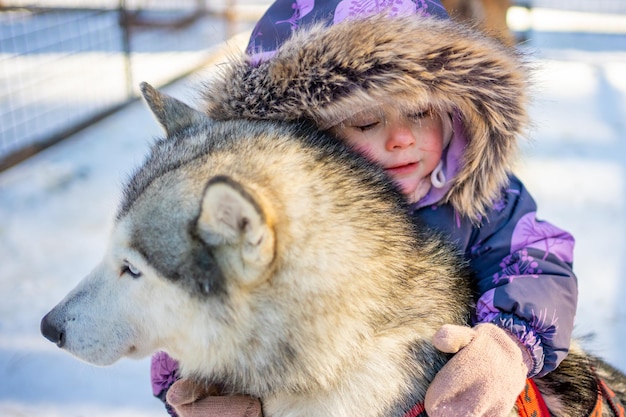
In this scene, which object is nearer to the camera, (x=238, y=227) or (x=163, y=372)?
(x=238, y=227)

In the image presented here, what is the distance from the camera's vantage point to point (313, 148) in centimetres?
144

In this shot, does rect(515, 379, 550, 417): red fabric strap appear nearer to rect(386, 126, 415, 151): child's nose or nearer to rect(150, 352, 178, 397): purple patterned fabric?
rect(386, 126, 415, 151): child's nose

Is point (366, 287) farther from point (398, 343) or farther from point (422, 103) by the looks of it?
point (422, 103)

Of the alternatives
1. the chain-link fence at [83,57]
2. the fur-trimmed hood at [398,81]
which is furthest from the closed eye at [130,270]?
the chain-link fence at [83,57]

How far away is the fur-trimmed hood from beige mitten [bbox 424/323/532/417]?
0.41 meters

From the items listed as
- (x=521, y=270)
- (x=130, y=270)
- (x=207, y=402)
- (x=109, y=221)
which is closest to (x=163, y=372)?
(x=207, y=402)

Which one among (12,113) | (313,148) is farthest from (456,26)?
(12,113)

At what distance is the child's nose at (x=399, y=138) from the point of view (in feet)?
5.23

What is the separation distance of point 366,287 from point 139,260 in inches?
18.0

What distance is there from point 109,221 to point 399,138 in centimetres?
241

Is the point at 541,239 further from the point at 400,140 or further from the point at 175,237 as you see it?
the point at 175,237

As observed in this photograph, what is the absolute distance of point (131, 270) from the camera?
1.36 meters

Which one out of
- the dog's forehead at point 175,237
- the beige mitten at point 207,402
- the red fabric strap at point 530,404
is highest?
the dog's forehead at point 175,237

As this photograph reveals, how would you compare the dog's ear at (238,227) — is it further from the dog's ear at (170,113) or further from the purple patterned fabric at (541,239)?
the purple patterned fabric at (541,239)
